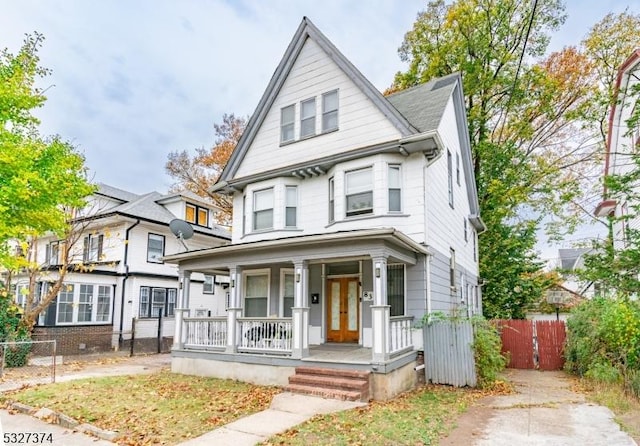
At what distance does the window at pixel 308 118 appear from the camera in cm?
1330

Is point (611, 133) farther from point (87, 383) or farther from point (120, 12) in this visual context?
point (87, 383)

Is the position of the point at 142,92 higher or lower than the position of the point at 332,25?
higher

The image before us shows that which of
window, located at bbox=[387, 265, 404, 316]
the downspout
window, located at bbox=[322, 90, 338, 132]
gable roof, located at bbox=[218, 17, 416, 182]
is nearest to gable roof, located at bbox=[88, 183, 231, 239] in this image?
the downspout

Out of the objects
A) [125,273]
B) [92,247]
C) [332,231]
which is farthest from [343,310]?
[92,247]

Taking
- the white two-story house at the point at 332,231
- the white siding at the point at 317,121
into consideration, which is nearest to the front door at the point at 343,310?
the white two-story house at the point at 332,231

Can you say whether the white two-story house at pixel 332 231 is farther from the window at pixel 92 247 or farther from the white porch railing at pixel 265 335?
the window at pixel 92 247

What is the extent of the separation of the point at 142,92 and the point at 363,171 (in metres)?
24.8

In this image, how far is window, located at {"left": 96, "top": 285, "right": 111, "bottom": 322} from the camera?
18.3m

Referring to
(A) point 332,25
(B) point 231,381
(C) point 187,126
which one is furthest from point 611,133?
(C) point 187,126

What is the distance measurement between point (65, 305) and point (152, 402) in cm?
1145

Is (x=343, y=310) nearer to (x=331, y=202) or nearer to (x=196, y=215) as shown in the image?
(x=331, y=202)

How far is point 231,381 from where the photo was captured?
1059 cm

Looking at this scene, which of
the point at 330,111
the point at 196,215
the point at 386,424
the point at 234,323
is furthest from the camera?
the point at 196,215

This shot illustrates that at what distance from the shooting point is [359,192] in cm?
1180
